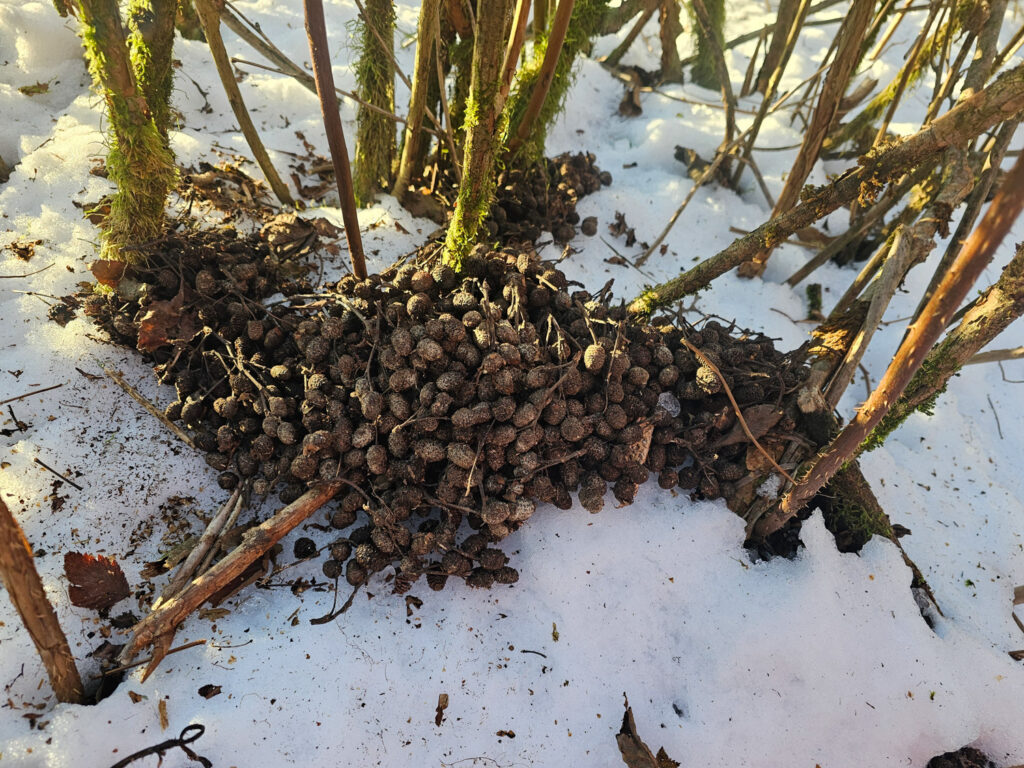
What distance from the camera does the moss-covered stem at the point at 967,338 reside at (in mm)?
1408

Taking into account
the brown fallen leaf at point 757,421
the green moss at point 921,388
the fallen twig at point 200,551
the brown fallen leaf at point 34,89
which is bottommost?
the fallen twig at point 200,551

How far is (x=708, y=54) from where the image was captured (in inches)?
144

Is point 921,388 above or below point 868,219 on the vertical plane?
below

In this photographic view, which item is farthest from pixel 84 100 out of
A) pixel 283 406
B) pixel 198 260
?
pixel 283 406

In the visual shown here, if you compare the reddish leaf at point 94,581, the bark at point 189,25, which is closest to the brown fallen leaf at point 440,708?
the reddish leaf at point 94,581

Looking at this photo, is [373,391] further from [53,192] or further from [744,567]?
[53,192]

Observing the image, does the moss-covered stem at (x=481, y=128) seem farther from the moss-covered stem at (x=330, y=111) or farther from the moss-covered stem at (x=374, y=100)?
the moss-covered stem at (x=374, y=100)

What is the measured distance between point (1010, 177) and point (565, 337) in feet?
3.38

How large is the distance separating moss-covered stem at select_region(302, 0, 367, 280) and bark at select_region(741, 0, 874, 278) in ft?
4.45

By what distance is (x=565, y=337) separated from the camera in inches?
67.9

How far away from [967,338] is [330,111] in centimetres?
174

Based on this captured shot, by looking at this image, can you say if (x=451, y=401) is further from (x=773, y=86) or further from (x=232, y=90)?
(x=773, y=86)

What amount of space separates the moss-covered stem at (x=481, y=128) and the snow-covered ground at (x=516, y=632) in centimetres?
93

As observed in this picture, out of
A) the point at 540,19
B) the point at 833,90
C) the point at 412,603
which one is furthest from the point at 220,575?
the point at 833,90
